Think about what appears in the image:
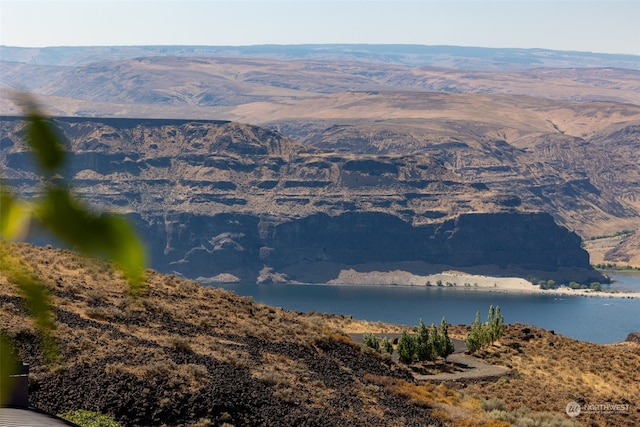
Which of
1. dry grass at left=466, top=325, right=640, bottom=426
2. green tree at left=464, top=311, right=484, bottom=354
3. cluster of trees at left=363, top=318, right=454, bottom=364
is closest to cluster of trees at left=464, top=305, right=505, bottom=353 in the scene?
green tree at left=464, top=311, right=484, bottom=354

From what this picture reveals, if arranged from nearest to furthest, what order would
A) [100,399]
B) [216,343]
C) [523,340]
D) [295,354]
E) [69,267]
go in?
[100,399] < [216,343] < [295,354] < [69,267] < [523,340]

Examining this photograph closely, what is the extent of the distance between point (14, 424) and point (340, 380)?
21.8 metres

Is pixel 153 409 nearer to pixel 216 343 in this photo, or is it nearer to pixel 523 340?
pixel 216 343

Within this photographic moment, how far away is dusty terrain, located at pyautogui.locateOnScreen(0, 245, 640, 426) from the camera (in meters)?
25.9

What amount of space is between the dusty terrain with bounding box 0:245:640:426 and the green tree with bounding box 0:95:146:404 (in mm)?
16311

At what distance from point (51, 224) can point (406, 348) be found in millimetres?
46543

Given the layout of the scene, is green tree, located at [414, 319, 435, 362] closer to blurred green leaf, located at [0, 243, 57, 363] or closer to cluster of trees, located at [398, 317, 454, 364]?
cluster of trees, located at [398, 317, 454, 364]

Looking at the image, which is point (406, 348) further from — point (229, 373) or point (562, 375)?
point (229, 373)

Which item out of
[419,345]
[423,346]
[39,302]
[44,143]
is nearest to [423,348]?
[423,346]

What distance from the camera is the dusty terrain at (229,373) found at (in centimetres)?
2589

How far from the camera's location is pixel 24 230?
2053mm

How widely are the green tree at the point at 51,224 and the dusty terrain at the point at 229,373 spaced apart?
642 inches

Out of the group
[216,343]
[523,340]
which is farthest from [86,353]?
[523,340]

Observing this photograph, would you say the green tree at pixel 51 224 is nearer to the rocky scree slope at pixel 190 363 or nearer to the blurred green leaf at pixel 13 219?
the blurred green leaf at pixel 13 219
